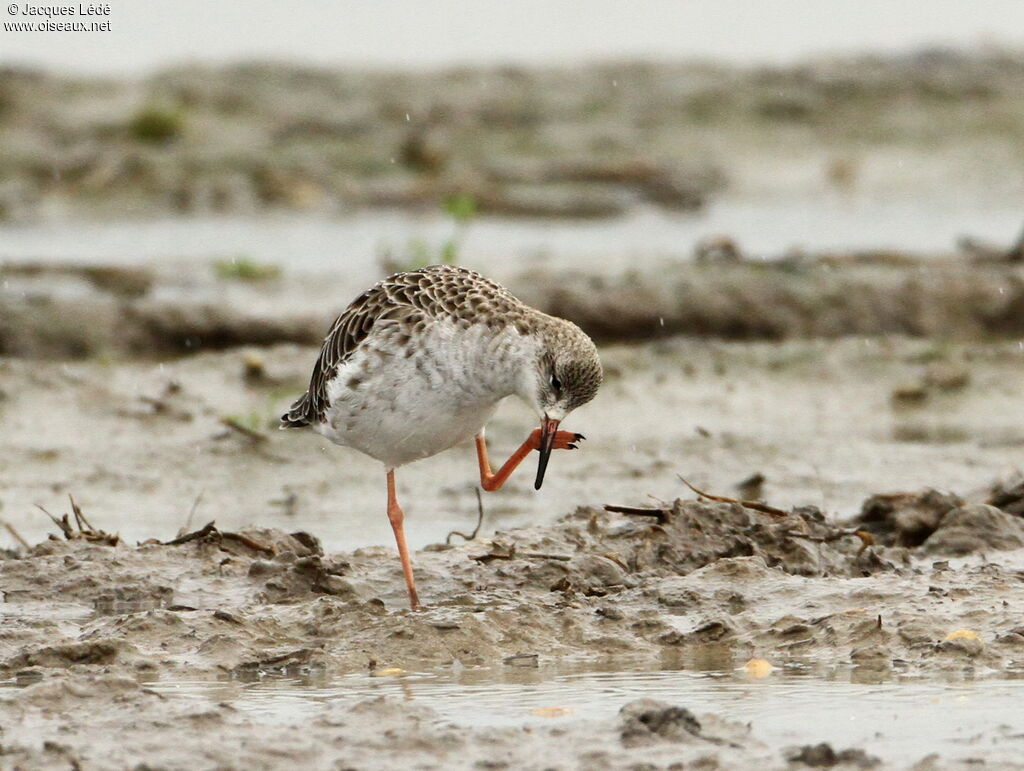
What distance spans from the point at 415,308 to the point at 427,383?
1.09 feet

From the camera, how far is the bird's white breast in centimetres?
604

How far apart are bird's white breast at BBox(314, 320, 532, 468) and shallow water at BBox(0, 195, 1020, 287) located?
6445mm

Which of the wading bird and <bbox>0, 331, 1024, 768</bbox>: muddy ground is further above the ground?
the wading bird

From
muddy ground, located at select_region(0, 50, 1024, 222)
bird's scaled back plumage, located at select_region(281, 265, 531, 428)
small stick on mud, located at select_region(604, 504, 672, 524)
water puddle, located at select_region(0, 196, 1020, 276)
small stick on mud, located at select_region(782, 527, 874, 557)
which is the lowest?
small stick on mud, located at select_region(782, 527, 874, 557)

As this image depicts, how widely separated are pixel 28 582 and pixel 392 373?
1.63m

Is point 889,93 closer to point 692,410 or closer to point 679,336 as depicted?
point 679,336

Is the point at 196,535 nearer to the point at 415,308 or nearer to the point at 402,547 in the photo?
the point at 402,547

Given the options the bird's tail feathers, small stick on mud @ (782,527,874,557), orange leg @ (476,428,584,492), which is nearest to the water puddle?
the bird's tail feathers

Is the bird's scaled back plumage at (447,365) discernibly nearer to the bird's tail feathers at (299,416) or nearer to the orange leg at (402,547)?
the orange leg at (402,547)

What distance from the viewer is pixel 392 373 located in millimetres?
6152

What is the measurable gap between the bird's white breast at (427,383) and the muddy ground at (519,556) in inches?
22.7

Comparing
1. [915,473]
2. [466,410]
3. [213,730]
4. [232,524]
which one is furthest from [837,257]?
[213,730]

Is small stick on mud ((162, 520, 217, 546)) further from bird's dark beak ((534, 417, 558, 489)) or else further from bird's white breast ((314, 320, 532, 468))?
bird's dark beak ((534, 417, 558, 489))

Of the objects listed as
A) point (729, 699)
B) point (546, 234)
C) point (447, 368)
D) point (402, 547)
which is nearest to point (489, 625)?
point (402, 547)
